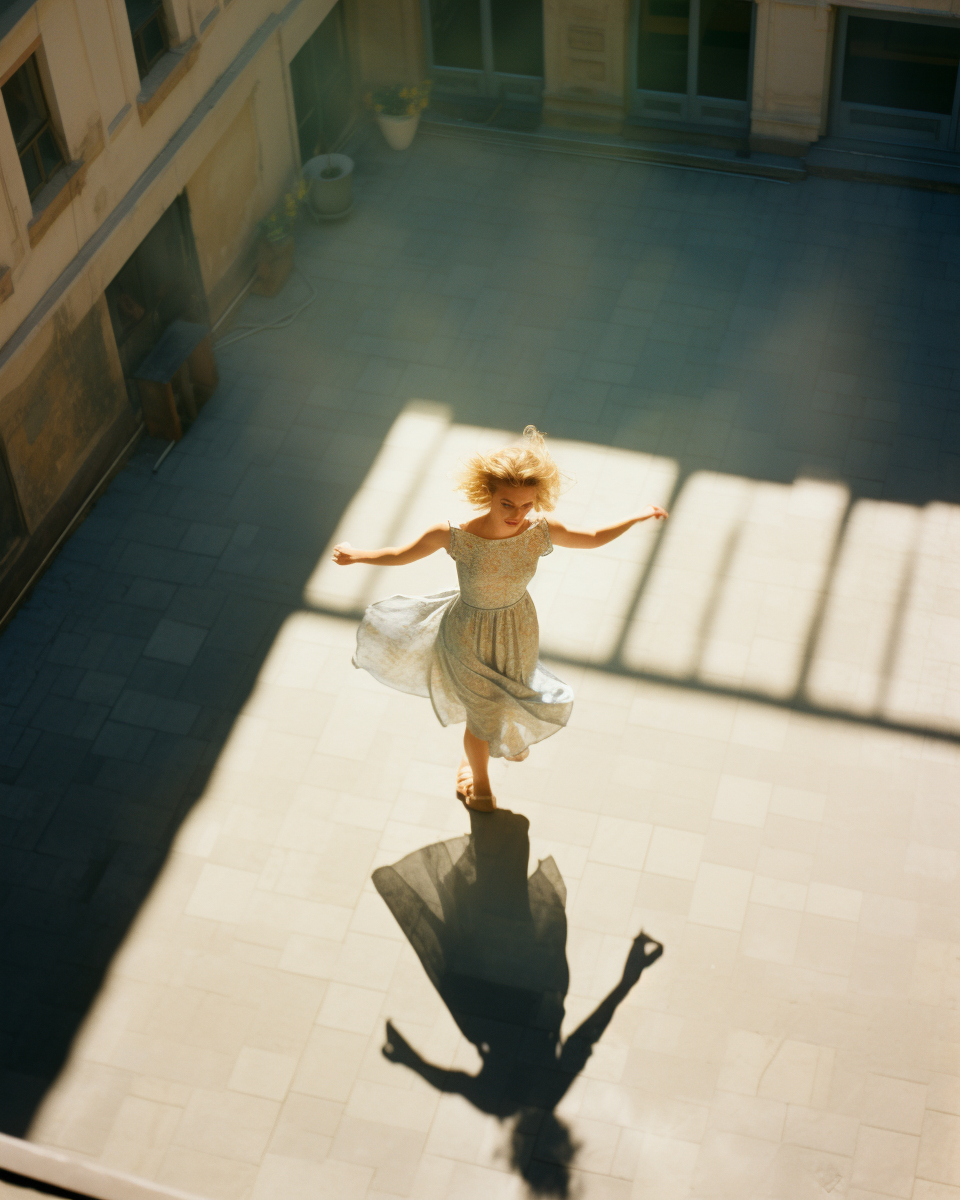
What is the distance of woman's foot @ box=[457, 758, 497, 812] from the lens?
8.38 m

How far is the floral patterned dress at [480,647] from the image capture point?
280 inches

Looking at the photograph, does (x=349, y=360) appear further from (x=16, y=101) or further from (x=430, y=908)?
(x=430, y=908)

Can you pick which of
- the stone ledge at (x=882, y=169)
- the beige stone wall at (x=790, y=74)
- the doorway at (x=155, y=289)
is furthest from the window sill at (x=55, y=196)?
the stone ledge at (x=882, y=169)

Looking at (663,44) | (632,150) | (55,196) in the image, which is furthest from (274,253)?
(663,44)

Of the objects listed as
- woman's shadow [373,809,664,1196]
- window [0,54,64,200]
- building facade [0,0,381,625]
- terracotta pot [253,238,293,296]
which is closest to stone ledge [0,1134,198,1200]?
woman's shadow [373,809,664,1196]

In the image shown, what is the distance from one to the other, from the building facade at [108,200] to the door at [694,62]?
365 centimetres

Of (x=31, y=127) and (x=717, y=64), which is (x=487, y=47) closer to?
(x=717, y=64)

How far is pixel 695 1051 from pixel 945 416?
6.13m

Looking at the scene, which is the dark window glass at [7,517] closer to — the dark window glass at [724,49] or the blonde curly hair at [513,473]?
the blonde curly hair at [513,473]

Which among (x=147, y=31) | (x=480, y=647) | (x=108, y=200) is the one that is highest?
(x=147, y=31)

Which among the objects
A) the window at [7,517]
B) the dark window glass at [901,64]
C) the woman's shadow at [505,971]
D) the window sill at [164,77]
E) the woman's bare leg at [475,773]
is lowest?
the woman's shadow at [505,971]

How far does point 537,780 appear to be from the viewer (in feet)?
28.4

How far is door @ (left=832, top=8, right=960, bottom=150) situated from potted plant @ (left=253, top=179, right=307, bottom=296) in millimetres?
5939

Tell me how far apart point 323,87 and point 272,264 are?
2868mm
